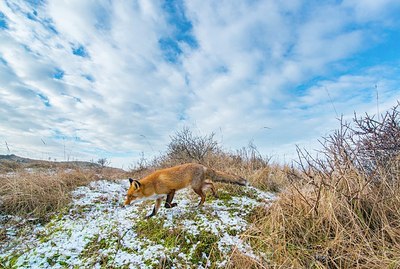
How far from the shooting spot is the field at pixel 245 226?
10.2 feet

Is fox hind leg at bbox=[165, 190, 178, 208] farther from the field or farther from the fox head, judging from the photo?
the fox head

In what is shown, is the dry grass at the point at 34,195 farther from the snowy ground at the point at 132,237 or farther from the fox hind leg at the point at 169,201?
the fox hind leg at the point at 169,201

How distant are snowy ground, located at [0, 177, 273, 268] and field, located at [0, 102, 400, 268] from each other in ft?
0.05

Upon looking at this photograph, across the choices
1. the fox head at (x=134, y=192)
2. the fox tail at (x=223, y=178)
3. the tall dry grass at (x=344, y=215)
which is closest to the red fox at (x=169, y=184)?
the fox head at (x=134, y=192)

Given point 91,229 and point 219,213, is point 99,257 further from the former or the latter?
point 219,213

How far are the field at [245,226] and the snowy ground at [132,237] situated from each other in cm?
2

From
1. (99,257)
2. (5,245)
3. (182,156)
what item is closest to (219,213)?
(99,257)

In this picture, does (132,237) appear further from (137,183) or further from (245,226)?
(245,226)

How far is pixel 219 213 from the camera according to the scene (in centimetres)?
439

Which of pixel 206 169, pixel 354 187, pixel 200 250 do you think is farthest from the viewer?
pixel 206 169

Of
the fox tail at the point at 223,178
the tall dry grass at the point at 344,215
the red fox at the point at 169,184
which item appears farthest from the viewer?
the fox tail at the point at 223,178

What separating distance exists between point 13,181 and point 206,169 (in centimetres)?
445

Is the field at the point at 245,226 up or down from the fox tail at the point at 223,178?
down

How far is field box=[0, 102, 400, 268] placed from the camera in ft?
10.2
